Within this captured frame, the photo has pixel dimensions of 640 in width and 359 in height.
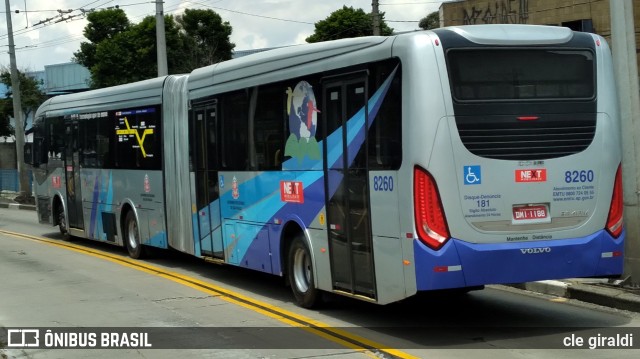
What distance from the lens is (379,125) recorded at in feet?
27.6

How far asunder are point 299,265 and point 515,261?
3.26m

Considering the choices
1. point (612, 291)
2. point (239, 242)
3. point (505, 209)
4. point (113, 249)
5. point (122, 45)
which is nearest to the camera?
point (505, 209)

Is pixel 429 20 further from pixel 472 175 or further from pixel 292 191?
pixel 472 175

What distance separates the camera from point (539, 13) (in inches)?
1041

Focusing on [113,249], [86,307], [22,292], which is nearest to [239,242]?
[86,307]

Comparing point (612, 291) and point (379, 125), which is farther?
point (612, 291)

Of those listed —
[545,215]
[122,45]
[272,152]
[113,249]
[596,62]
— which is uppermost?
[122,45]

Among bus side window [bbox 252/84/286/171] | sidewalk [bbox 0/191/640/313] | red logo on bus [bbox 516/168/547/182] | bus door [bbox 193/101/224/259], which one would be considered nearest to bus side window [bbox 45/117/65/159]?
bus door [bbox 193/101/224/259]

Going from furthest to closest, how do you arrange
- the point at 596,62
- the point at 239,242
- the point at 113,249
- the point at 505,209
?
the point at 113,249
the point at 239,242
the point at 596,62
the point at 505,209

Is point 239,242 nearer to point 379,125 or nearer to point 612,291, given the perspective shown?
point 379,125

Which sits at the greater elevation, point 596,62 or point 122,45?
point 122,45

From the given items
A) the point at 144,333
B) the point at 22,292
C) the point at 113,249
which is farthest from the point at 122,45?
the point at 144,333

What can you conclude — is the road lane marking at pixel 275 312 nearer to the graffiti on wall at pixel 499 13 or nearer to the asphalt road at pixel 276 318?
the asphalt road at pixel 276 318

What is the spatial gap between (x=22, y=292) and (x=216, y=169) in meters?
3.53
